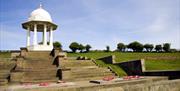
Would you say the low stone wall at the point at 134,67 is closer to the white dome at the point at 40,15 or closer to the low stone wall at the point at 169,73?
the low stone wall at the point at 169,73

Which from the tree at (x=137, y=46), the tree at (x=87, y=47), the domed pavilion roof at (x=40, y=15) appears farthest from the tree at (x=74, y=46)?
the domed pavilion roof at (x=40, y=15)

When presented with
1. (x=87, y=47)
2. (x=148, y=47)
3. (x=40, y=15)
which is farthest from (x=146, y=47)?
(x=40, y=15)

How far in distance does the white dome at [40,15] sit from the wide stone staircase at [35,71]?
4.72 meters

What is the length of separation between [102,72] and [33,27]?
11.3 meters

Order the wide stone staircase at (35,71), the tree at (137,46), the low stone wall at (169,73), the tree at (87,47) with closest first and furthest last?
1. the low stone wall at (169,73)
2. the wide stone staircase at (35,71)
3. the tree at (87,47)
4. the tree at (137,46)

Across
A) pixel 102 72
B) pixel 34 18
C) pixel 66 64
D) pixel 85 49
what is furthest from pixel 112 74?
pixel 85 49

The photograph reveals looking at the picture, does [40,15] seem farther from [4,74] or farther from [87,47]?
[87,47]

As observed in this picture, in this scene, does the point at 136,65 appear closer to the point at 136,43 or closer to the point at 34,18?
the point at 34,18

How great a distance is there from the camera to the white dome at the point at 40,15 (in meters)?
21.6

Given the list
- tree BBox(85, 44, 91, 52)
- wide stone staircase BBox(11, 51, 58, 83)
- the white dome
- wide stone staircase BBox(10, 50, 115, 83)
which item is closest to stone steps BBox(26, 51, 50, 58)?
wide stone staircase BBox(11, 51, 58, 83)

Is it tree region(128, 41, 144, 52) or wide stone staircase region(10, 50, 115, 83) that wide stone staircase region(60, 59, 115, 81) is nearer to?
wide stone staircase region(10, 50, 115, 83)

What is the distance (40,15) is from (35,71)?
9.13 meters

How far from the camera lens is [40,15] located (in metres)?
21.9

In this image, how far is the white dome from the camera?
21.6m
